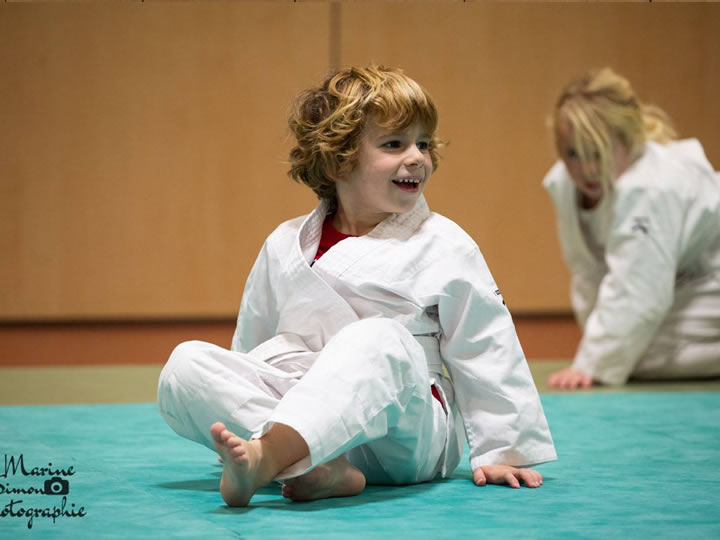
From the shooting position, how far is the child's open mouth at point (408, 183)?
187 cm

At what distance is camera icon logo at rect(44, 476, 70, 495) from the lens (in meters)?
1.67

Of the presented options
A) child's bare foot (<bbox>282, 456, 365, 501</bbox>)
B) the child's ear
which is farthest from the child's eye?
child's bare foot (<bbox>282, 456, 365, 501</bbox>)

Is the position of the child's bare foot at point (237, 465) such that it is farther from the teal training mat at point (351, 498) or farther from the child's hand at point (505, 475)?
the child's hand at point (505, 475)

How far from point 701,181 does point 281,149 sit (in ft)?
6.07

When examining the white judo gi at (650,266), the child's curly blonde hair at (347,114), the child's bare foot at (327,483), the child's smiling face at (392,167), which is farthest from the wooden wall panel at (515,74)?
the child's bare foot at (327,483)

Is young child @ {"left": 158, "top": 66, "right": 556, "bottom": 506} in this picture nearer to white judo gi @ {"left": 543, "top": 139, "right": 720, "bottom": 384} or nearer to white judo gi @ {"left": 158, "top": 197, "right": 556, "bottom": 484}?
white judo gi @ {"left": 158, "top": 197, "right": 556, "bottom": 484}

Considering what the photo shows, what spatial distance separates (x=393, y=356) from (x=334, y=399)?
13 centimetres

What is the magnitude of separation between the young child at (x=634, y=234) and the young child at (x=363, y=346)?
1675 mm

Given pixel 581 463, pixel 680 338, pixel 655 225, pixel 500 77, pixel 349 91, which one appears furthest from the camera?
pixel 500 77

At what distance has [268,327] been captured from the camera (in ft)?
6.47

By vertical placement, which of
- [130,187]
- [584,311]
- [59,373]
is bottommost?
[59,373]

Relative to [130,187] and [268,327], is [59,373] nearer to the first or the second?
[130,187]

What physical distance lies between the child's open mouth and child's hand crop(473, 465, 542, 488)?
0.50 metres

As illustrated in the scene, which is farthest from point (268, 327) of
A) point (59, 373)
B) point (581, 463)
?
point (59, 373)
